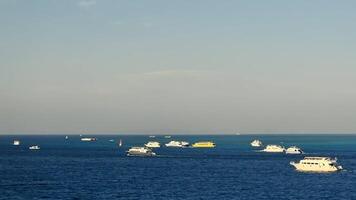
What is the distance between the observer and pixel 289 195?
400 feet

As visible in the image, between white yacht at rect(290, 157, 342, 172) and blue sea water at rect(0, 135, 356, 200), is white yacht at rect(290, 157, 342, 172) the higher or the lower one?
the higher one

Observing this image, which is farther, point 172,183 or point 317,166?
point 317,166

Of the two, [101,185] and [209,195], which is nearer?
[209,195]

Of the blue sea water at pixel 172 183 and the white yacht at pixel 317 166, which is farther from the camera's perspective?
the white yacht at pixel 317 166

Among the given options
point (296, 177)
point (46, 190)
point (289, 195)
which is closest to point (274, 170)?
point (296, 177)

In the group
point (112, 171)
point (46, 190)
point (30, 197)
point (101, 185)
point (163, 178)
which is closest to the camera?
point (30, 197)

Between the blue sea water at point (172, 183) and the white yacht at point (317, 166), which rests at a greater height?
the white yacht at point (317, 166)

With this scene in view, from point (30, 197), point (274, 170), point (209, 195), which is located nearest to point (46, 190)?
point (30, 197)

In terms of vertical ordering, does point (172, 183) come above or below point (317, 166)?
below

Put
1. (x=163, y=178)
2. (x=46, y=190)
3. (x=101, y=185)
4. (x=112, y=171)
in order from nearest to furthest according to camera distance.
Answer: (x=46, y=190), (x=101, y=185), (x=163, y=178), (x=112, y=171)

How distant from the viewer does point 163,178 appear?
15675 cm

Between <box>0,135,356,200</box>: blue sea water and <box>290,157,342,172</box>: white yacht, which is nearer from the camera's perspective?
<box>0,135,356,200</box>: blue sea water

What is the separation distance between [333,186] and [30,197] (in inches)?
2784

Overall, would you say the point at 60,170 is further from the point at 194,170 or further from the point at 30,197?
the point at 30,197
